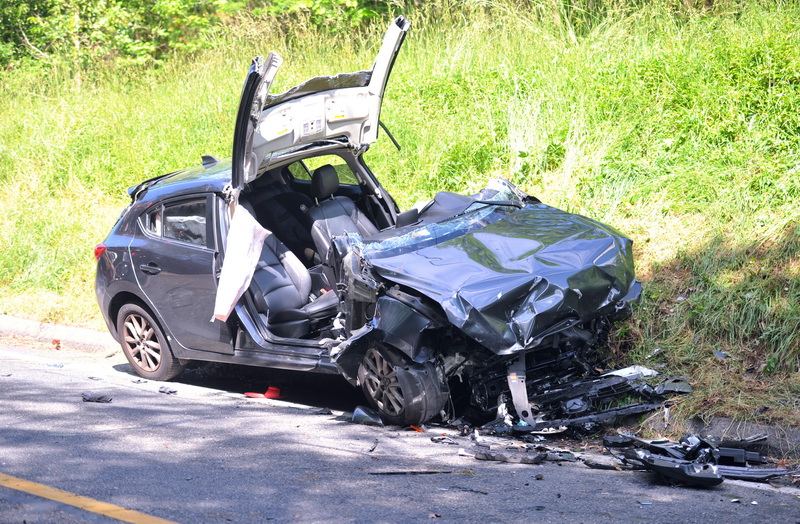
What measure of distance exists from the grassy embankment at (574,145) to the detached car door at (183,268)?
10.1 ft

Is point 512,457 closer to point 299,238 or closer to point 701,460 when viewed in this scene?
point 701,460

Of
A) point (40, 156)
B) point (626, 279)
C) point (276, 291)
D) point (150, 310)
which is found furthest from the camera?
point (40, 156)

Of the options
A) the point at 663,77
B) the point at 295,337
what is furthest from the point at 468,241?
the point at 663,77

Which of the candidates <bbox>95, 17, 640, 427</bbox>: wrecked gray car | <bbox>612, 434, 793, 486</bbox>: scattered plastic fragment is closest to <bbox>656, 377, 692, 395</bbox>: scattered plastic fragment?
<bbox>95, 17, 640, 427</bbox>: wrecked gray car

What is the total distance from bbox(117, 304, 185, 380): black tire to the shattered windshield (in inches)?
83.7

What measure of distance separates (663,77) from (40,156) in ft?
30.4

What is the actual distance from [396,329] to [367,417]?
814 mm

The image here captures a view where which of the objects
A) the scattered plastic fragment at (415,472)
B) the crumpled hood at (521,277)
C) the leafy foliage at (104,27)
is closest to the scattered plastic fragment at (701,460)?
the crumpled hood at (521,277)

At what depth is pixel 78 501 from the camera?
4.23 m

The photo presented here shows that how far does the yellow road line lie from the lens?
403 cm

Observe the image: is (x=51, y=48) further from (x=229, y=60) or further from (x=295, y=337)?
(x=295, y=337)

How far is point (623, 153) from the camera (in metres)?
9.31

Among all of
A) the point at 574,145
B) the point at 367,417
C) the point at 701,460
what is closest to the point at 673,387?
the point at 701,460

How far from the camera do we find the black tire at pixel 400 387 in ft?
18.4
